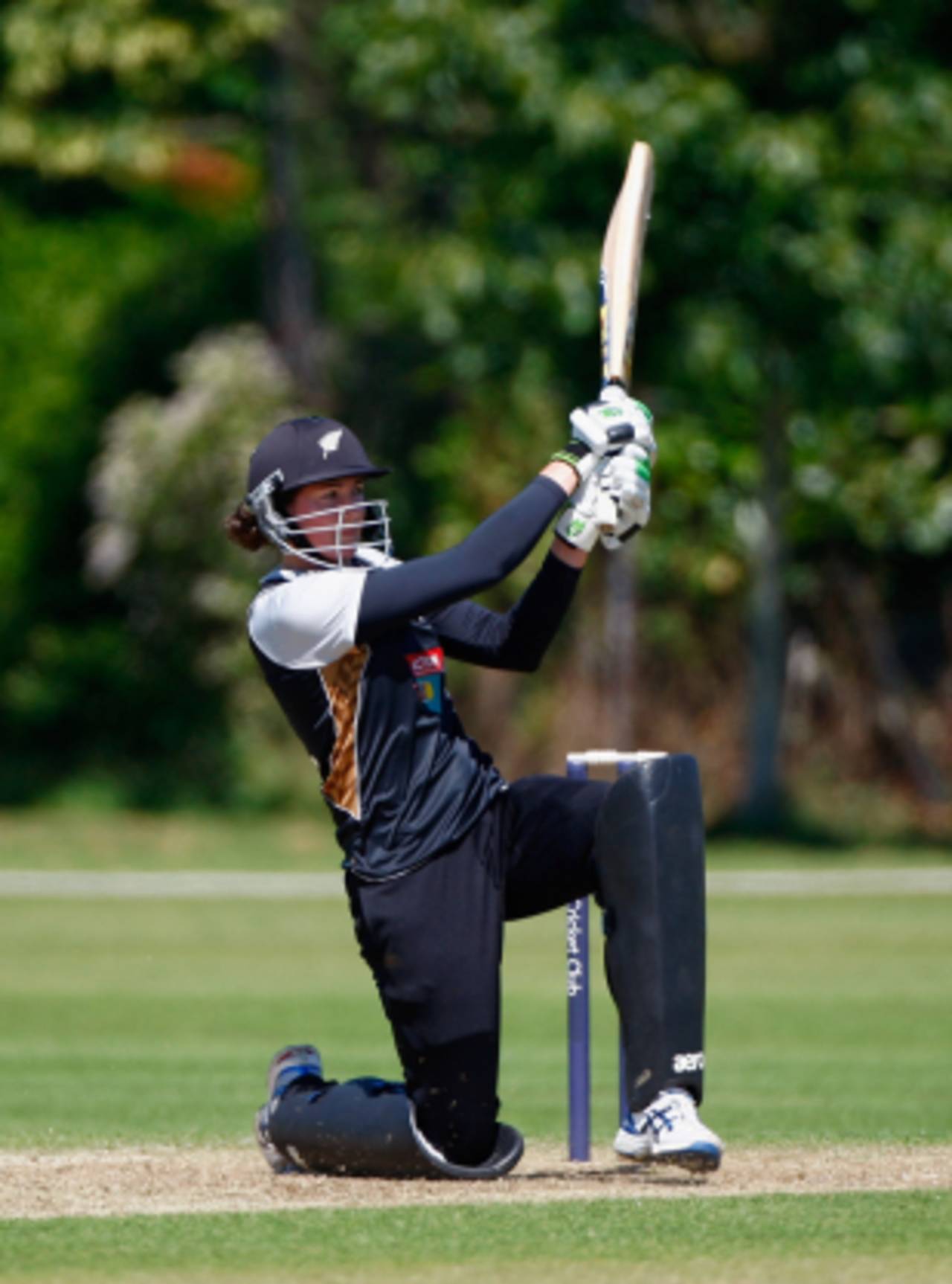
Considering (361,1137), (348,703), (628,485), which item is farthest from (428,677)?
(361,1137)

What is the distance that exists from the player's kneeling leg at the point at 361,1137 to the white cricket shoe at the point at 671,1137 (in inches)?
18.6

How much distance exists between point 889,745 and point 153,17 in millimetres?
9004

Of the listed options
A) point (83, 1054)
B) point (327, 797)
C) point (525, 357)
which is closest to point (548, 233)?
point (525, 357)

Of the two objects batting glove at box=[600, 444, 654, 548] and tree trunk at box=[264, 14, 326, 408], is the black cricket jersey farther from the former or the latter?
tree trunk at box=[264, 14, 326, 408]

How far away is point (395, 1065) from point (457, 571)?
3554 millimetres

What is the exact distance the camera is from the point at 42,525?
22766mm

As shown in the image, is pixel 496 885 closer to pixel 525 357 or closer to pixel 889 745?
pixel 525 357

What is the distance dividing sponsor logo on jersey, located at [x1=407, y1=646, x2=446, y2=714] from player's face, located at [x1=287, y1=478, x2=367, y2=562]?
0.94 ft

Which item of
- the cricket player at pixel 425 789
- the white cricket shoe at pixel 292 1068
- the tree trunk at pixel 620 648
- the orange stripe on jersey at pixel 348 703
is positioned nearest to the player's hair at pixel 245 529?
the cricket player at pixel 425 789

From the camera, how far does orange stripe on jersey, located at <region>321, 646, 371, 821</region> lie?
5.70 meters

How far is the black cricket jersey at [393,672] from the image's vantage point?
548 centimetres

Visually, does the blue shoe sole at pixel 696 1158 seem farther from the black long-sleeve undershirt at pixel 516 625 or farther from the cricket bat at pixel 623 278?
the cricket bat at pixel 623 278

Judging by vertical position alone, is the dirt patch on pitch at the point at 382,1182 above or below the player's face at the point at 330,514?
below

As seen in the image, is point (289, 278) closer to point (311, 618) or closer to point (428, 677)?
point (428, 677)
